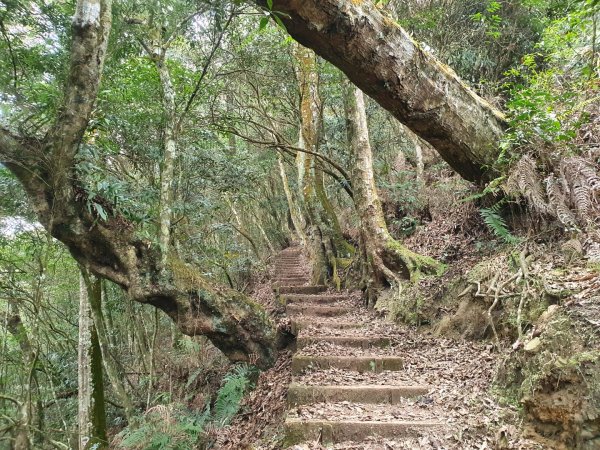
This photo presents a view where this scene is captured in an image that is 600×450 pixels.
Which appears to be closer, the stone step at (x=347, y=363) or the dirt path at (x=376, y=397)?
the dirt path at (x=376, y=397)

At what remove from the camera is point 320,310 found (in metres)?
7.55

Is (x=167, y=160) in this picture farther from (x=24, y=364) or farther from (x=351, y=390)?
(x=24, y=364)

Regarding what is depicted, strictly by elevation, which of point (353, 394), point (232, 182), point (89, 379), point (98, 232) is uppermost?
point (232, 182)

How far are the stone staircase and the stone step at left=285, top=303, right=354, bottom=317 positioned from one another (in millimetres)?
246

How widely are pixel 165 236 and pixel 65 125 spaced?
2.11 meters

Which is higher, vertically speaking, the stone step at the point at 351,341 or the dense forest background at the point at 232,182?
the dense forest background at the point at 232,182

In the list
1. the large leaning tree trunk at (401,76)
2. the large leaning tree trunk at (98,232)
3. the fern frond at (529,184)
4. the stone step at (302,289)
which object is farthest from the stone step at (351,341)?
the stone step at (302,289)

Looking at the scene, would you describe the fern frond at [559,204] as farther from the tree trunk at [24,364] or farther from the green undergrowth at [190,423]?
the tree trunk at [24,364]

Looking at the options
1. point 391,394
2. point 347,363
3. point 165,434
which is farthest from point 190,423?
point 391,394

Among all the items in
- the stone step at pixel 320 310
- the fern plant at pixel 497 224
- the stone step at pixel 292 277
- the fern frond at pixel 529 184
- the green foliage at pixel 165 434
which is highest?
the fern frond at pixel 529 184

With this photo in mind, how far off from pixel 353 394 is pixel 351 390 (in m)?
0.05

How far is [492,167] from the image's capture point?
5.38 m

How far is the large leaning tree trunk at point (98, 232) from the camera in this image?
12.8ft

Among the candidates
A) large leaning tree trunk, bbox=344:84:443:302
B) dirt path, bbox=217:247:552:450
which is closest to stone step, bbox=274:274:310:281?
large leaning tree trunk, bbox=344:84:443:302
